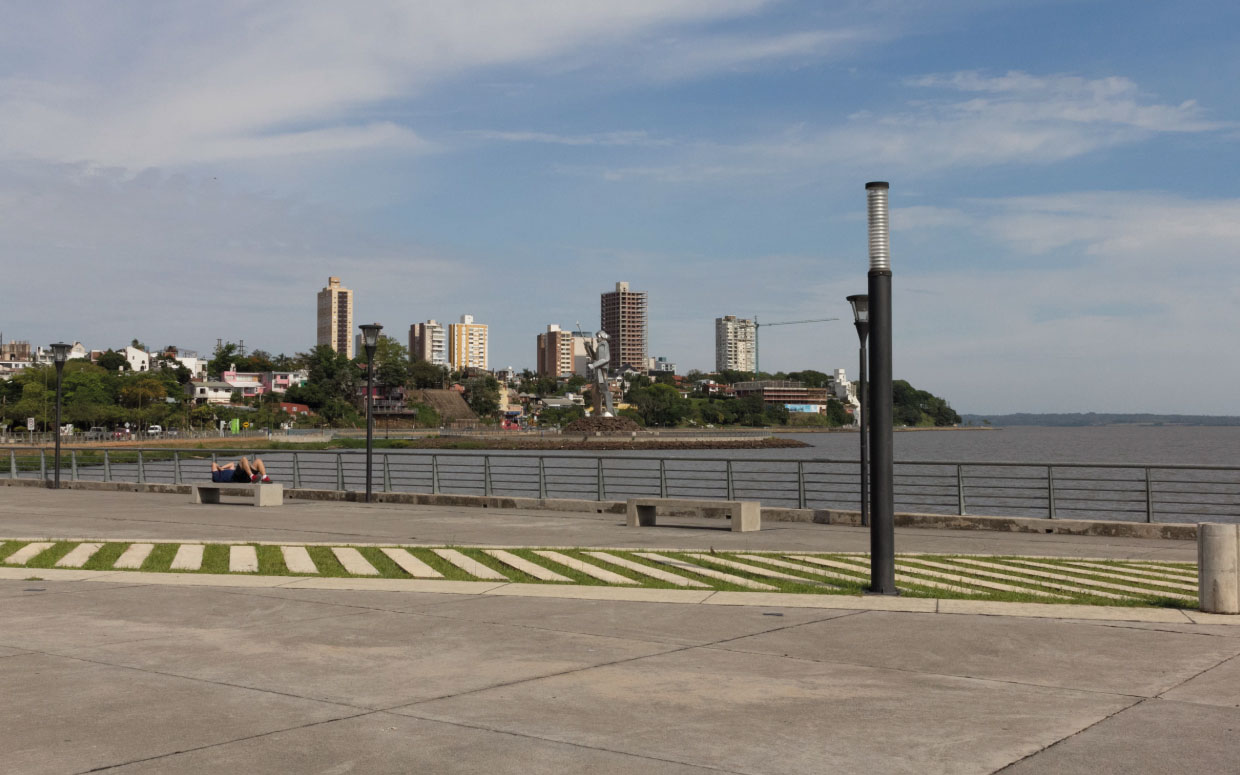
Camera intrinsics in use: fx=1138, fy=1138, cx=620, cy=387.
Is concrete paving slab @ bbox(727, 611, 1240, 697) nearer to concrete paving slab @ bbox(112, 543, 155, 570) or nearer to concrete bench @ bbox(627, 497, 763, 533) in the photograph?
concrete paving slab @ bbox(112, 543, 155, 570)

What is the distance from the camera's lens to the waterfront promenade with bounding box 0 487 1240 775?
231 inches

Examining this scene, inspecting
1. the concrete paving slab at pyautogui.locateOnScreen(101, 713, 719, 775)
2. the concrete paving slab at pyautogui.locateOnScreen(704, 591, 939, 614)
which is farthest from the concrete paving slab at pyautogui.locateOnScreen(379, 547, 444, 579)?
the concrete paving slab at pyautogui.locateOnScreen(101, 713, 719, 775)

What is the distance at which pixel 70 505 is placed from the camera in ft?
84.9

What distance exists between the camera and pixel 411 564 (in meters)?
14.1

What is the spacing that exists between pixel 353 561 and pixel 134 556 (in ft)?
9.67

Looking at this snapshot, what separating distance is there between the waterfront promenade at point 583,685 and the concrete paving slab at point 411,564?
149cm

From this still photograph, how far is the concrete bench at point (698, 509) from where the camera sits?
64.4 feet

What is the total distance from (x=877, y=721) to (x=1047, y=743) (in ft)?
3.10

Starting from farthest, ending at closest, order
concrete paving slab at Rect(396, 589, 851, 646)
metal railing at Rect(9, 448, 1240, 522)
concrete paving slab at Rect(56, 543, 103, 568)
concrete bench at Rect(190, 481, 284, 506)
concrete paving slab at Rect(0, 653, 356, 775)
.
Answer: concrete bench at Rect(190, 481, 284, 506) → metal railing at Rect(9, 448, 1240, 522) → concrete paving slab at Rect(56, 543, 103, 568) → concrete paving slab at Rect(396, 589, 851, 646) → concrete paving slab at Rect(0, 653, 356, 775)

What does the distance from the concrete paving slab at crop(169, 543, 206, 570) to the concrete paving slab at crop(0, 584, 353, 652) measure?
5.68 ft

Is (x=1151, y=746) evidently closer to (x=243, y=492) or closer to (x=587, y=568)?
(x=587, y=568)

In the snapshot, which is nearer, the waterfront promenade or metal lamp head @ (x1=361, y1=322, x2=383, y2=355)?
the waterfront promenade

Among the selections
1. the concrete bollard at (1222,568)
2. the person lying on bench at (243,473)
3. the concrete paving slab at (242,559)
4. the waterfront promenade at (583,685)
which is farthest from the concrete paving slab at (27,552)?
the concrete bollard at (1222,568)

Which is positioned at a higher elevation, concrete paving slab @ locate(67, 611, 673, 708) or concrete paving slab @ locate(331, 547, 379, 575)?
concrete paving slab @ locate(67, 611, 673, 708)
